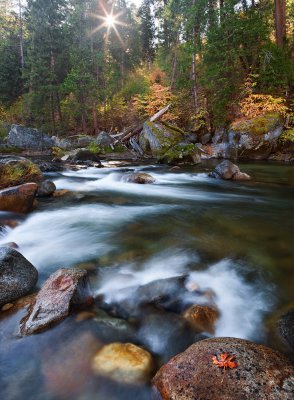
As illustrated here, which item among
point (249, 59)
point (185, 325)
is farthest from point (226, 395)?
point (249, 59)

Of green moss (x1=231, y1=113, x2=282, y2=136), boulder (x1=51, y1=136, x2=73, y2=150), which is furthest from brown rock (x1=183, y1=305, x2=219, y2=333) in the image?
boulder (x1=51, y1=136, x2=73, y2=150)

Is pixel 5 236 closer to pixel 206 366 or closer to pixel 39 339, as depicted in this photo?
pixel 39 339

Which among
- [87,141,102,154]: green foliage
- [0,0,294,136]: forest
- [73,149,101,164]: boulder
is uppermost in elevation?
[0,0,294,136]: forest

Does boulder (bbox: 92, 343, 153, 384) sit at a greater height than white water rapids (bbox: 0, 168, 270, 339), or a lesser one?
lesser

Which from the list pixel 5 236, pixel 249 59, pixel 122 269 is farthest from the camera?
pixel 249 59

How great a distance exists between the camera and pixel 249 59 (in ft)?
56.2

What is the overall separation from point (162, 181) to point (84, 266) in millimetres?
7066

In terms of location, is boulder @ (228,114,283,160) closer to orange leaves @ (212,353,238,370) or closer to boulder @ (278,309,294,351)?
boulder @ (278,309,294,351)

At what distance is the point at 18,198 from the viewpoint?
21.0ft

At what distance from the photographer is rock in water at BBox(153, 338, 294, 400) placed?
2039mm

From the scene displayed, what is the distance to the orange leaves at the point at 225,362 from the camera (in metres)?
2.20

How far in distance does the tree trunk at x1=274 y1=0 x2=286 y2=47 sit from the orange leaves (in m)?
17.9

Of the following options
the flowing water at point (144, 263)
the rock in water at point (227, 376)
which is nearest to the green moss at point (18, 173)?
the flowing water at point (144, 263)

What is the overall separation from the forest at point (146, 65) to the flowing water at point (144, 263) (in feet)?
32.3
